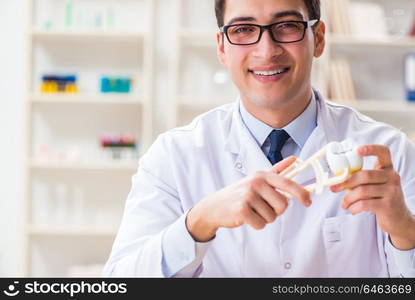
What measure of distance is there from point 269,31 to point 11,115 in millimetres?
3040

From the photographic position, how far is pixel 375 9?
385 centimetres

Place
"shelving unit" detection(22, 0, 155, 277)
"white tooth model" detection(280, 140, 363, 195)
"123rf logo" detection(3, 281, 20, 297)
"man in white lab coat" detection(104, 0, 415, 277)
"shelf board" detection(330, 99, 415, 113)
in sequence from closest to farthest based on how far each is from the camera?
"white tooth model" detection(280, 140, 363, 195) < "123rf logo" detection(3, 281, 20, 297) < "man in white lab coat" detection(104, 0, 415, 277) < "shelf board" detection(330, 99, 415, 113) < "shelving unit" detection(22, 0, 155, 277)

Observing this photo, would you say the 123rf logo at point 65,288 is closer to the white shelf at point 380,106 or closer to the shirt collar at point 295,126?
the shirt collar at point 295,126

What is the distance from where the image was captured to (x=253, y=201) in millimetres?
1056

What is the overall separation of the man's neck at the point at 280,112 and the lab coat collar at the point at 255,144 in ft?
0.14

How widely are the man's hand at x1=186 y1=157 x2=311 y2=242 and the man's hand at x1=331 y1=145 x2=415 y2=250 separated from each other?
8cm

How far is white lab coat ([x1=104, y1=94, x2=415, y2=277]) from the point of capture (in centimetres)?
135

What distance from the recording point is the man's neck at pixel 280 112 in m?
1.43

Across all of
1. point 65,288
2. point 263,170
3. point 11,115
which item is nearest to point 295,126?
point 263,170

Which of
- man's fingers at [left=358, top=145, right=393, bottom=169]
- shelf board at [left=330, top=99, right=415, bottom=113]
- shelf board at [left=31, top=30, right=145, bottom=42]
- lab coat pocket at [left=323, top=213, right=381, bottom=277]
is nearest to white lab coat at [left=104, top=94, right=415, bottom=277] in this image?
lab coat pocket at [left=323, top=213, right=381, bottom=277]

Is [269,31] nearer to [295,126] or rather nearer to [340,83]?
[295,126]

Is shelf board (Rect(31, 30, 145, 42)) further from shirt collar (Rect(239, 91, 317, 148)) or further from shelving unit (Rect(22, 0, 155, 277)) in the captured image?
shirt collar (Rect(239, 91, 317, 148))

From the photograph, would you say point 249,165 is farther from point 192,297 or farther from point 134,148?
point 134,148

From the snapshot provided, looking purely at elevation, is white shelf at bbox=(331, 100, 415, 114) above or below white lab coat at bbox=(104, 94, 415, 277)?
above
